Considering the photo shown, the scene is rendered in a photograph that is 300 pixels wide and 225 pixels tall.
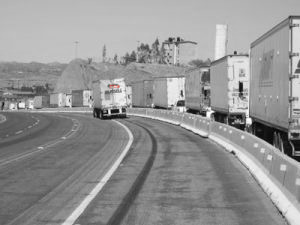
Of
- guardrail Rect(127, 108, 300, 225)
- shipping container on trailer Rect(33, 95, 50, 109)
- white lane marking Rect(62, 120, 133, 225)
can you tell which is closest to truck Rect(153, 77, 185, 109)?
guardrail Rect(127, 108, 300, 225)

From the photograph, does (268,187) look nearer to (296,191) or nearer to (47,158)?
(296,191)

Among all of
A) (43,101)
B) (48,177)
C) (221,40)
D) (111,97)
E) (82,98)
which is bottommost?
(48,177)

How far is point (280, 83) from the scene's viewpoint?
16.6m

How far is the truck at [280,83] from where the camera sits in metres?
15.2

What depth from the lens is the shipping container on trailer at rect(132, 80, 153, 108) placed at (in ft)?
216

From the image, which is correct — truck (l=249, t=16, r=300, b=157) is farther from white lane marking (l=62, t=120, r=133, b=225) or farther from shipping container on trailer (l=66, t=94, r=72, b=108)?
shipping container on trailer (l=66, t=94, r=72, b=108)

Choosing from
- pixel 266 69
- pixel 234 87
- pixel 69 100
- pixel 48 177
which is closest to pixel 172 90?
pixel 234 87

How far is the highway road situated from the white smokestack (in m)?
45.5

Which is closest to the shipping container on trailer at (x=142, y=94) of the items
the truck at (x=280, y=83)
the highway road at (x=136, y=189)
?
the highway road at (x=136, y=189)

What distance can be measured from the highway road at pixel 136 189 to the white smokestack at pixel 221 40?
45503mm

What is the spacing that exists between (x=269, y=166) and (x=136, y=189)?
3.01 metres

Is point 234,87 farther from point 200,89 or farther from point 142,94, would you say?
point 142,94

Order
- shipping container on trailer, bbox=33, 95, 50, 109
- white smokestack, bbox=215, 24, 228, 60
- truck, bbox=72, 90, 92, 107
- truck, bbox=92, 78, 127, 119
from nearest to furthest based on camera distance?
truck, bbox=92, 78, 127, 119 < white smokestack, bbox=215, 24, 228, 60 < truck, bbox=72, 90, 92, 107 < shipping container on trailer, bbox=33, 95, 50, 109

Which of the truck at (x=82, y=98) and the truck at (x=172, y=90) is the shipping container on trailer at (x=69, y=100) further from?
the truck at (x=172, y=90)
